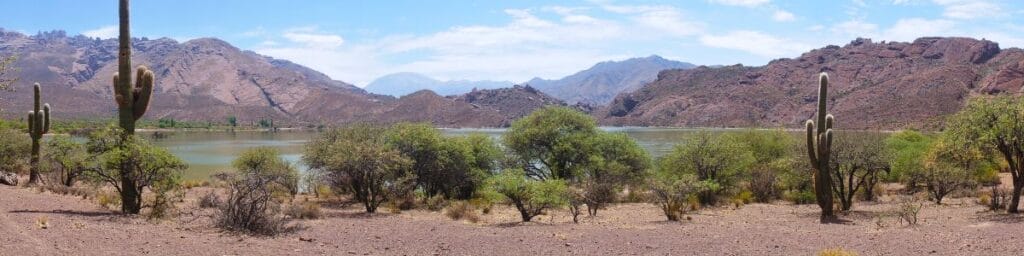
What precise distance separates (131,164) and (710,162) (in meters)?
20.9

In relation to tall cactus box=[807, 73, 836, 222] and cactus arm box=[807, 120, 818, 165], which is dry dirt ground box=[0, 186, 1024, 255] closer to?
tall cactus box=[807, 73, 836, 222]

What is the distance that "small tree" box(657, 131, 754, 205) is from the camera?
1156 inches

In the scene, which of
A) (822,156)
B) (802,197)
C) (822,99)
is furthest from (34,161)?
(802,197)

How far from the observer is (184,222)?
16000 mm

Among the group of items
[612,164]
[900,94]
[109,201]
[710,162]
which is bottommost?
[109,201]

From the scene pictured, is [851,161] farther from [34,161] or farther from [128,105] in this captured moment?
[34,161]

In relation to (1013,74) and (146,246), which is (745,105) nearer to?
(1013,74)

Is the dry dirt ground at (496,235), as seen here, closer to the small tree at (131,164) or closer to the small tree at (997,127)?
the small tree at (131,164)

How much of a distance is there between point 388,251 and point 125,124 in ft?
29.2

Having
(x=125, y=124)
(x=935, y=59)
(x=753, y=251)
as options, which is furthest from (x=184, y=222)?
(x=935, y=59)

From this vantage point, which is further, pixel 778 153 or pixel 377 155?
pixel 778 153

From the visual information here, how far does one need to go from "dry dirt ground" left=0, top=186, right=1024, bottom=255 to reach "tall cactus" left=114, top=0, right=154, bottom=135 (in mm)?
2388

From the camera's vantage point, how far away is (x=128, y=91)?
18.2 metres

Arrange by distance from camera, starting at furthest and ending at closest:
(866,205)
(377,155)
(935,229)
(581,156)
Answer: (581,156) → (866,205) → (377,155) → (935,229)
